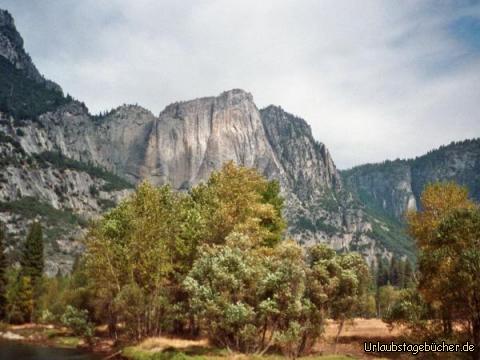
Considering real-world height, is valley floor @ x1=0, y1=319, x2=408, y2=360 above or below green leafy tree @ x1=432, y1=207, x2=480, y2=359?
below

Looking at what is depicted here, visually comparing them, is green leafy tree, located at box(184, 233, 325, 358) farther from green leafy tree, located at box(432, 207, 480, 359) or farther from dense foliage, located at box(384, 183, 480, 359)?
Answer: green leafy tree, located at box(432, 207, 480, 359)

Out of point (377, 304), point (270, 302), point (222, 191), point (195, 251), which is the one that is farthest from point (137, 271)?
point (377, 304)

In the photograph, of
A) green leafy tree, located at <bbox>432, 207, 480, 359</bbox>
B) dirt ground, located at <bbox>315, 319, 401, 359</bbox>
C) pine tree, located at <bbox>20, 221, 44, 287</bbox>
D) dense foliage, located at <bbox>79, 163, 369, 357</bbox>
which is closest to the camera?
green leafy tree, located at <bbox>432, 207, 480, 359</bbox>

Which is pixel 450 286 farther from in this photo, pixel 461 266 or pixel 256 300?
pixel 256 300

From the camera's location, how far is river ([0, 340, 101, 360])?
172 feet

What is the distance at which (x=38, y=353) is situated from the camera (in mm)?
57750

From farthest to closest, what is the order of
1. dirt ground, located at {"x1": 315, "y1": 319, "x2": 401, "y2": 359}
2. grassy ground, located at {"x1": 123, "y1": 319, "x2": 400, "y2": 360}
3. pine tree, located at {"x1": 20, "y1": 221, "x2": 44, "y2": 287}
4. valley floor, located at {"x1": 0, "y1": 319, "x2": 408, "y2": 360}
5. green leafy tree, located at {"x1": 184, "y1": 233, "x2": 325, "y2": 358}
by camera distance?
pine tree, located at {"x1": 20, "y1": 221, "x2": 44, "y2": 287}
dirt ground, located at {"x1": 315, "y1": 319, "x2": 401, "y2": 359}
valley floor, located at {"x1": 0, "y1": 319, "x2": 408, "y2": 360}
grassy ground, located at {"x1": 123, "y1": 319, "x2": 400, "y2": 360}
green leafy tree, located at {"x1": 184, "y1": 233, "x2": 325, "y2": 358}

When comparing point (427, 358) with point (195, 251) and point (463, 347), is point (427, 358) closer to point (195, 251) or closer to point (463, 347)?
point (463, 347)

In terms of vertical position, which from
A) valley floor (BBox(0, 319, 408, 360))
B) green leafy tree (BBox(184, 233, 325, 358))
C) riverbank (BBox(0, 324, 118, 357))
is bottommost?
riverbank (BBox(0, 324, 118, 357))

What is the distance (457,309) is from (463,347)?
2123 millimetres

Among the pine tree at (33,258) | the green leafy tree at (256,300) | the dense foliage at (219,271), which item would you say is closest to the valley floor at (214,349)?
the dense foliage at (219,271)

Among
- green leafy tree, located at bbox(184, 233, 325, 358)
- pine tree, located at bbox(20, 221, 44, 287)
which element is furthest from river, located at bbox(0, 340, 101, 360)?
pine tree, located at bbox(20, 221, 44, 287)

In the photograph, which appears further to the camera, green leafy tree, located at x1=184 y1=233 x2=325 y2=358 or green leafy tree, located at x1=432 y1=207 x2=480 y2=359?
green leafy tree, located at x1=184 y1=233 x2=325 y2=358

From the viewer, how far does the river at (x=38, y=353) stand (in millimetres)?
52312
